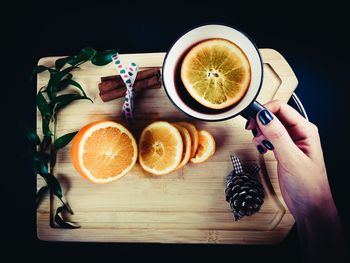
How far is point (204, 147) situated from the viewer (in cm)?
90

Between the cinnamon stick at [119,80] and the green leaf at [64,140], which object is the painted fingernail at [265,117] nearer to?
the cinnamon stick at [119,80]

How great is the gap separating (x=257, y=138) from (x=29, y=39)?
34.8 inches

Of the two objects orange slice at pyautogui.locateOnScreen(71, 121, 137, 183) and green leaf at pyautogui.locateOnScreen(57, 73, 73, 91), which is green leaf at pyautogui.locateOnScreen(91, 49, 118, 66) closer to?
green leaf at pyautogui.locateOnScreen(57, 73, 73, 91)

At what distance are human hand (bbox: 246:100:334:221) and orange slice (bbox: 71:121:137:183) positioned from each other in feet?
1.12

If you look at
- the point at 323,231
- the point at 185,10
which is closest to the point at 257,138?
the point at 323,231

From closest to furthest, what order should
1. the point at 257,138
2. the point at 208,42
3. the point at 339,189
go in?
the point at 208,42 → the point at 257,138 → the point at 339,189

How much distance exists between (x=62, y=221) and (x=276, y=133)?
66 centimetres

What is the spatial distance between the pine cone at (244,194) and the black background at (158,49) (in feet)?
0.87

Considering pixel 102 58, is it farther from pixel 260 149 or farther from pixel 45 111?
pixel 260 149

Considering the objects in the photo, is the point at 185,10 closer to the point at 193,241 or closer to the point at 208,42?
the point at 208,42

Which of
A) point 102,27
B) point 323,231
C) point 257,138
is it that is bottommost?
point 323,231

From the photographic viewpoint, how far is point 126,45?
3.64 ft

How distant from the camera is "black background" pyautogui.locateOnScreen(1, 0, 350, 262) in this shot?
108 centimetres

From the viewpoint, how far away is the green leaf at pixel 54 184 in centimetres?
94
